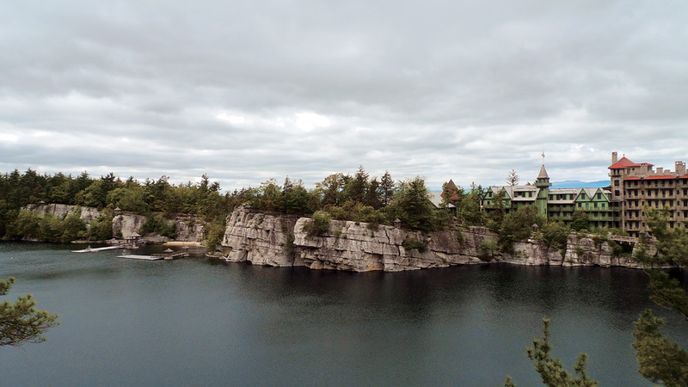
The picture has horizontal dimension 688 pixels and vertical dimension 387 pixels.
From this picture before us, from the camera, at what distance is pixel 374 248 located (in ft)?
256

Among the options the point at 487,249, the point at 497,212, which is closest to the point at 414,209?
the point at 487,249

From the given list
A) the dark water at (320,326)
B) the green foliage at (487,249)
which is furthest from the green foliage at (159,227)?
the green foliage at (487,249)

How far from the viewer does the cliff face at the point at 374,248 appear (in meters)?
78.2

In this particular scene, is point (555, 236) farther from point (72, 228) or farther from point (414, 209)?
point (72, 228)

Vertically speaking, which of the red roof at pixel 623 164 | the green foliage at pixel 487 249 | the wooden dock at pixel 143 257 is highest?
the red roof at pixel 623 164

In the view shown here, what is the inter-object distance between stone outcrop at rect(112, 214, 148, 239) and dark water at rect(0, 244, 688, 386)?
46617 millimetres

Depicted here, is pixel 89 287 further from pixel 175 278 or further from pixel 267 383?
pixel 267 383

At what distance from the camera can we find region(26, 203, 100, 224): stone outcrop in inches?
5074

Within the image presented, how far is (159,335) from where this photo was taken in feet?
140

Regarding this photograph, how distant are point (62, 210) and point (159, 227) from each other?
35921 mm

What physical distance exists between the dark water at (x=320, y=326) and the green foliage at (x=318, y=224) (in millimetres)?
7690

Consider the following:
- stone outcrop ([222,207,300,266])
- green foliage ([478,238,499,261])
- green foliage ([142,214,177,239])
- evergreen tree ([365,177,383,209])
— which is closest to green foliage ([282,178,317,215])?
stone outcrop ([222,207,300,266])

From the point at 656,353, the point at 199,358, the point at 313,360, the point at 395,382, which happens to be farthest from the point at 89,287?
the point at 656,353

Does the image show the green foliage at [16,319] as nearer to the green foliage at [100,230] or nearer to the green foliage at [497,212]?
the green foliage at [497,212]
